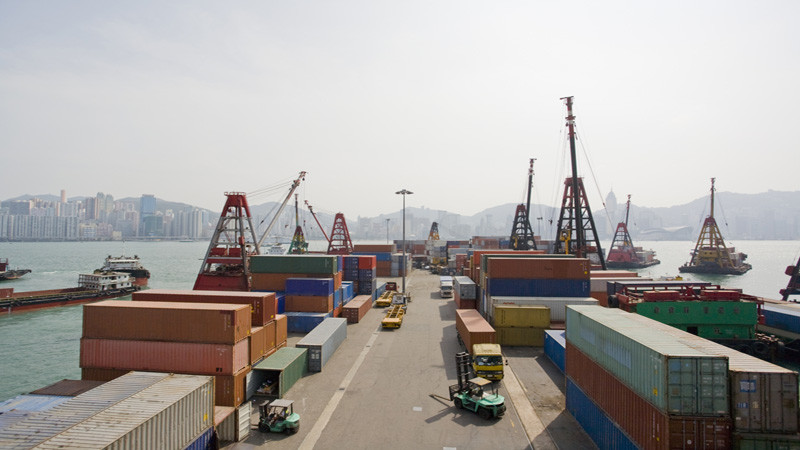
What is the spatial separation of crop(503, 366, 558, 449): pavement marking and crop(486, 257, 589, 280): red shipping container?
1237 cm

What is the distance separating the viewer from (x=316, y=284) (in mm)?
36781

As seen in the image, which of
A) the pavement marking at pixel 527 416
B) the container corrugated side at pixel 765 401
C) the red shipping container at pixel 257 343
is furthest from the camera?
the red shipping container at pixel 257 343

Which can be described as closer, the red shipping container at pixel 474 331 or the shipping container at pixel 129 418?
the shipping container at pixel 129 418

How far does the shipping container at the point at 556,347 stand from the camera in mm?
25516

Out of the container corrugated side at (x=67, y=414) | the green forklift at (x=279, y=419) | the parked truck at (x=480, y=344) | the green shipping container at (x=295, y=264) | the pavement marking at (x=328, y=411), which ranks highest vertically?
the green shipping container at (x=295, y=264)

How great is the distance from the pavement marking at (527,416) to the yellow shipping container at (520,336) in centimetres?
664

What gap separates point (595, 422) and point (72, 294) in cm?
6734

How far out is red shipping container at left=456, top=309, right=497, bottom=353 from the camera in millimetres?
27781

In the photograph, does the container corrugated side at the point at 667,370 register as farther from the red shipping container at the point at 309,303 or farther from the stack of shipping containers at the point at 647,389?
the red shipping container at the point at 309,303

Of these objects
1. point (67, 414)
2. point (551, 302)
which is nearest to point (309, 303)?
point (551, 302)

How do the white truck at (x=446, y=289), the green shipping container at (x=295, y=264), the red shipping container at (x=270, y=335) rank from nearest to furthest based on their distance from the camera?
1. the red shipping container at (x=270, y=335)
2. the green shipping container at (x=295, y=264)
3. the white truck at (x=446, y=289)

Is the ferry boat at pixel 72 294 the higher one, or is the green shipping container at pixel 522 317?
the green shipping container at pixel 522 317

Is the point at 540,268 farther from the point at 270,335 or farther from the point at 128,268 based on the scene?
the point at 128,268

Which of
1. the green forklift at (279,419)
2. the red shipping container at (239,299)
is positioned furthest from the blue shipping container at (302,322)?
the green forklift at (279,419)
